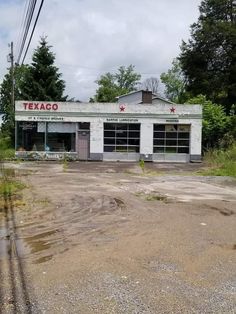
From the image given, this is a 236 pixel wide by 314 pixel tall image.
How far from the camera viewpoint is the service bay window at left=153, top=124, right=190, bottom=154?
40125 mm

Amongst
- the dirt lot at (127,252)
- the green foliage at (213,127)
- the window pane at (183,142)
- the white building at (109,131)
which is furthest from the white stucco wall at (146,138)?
the dirt lot at (127,252)

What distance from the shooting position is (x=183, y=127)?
40375 millimetres

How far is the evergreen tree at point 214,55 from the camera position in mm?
53625

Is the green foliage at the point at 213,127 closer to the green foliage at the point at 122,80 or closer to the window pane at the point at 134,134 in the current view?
the window pane at the point at 134,134

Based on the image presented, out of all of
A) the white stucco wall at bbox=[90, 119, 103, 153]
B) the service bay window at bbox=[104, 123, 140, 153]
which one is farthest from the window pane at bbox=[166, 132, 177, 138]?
the white stucco wall at bbox=[90, 119, 103, 153]

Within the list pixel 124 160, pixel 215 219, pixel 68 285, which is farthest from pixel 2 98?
pixel 68 285

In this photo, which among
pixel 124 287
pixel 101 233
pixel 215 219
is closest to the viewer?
pixel 124 287

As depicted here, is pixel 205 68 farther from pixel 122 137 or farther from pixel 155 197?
pixel 155 197

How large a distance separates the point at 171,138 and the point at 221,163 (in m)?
9.03

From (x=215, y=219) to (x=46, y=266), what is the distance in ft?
19.3

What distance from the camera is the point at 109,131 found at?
131 ft

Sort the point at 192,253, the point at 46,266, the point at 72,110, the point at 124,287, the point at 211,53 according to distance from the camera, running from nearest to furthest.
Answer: the point at 124,287
the point at 46,266
the point at 192,253
the point at 72,110
the point at 211,53

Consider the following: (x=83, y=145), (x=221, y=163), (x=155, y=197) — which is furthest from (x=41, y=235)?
(x=83, y=145)

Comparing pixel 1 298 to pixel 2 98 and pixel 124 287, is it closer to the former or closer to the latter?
pixel 124 287
